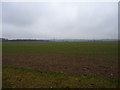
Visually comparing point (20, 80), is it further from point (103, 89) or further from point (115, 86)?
point (115, 86)

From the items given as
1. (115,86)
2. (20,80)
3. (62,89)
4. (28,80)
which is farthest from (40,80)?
(115,86)

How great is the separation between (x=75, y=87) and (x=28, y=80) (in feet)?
7.27

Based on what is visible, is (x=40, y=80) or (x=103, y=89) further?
(x=40, y=80)

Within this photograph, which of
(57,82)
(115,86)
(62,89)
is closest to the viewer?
(62,89)

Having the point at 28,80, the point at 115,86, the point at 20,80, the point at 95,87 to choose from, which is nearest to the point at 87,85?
A: the point at 95,87

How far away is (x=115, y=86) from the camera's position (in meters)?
5.38

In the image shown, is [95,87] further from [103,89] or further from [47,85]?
[47,85]

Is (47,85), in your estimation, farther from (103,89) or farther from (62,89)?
(103,89)

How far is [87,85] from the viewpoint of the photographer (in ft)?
18.0

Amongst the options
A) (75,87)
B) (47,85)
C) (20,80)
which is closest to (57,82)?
(47,85)

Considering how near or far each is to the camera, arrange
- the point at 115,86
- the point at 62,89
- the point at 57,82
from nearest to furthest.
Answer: the point at 62,89
the point at 115,86
the point at 57,82

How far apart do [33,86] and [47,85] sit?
0.57 m

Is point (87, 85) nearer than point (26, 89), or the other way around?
point (26, 89)

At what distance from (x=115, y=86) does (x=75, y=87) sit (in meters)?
1.66
